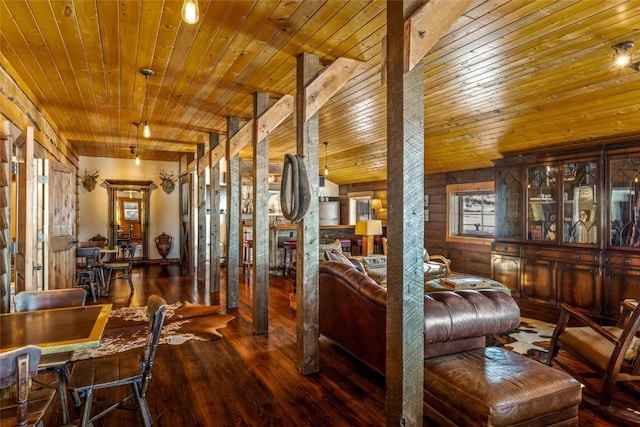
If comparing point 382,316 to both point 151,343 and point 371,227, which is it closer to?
point 151,343

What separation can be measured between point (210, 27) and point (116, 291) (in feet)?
17.8

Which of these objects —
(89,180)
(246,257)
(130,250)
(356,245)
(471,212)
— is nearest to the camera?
(471,212)

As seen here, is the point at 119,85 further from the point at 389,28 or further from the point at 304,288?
the point at 389,28

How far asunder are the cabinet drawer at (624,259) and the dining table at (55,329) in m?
5.24

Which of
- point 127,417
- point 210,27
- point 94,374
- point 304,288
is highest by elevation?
point 210,27

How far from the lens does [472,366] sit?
2.32m

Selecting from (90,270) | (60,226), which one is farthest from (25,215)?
(90,270)

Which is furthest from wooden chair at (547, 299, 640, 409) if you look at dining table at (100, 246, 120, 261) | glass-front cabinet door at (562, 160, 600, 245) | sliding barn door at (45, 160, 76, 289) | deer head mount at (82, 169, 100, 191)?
deer head mount at (82, 169, 100, 191)

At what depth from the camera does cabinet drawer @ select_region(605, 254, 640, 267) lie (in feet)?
13.8

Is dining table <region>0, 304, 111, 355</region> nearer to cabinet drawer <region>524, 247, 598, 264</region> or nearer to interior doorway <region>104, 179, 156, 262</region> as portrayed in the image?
cabinet drawer <region>524, 247, 598, 264</region>

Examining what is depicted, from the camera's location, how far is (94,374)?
2.21 meters

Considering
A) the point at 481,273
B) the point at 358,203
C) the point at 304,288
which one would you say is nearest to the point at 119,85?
the point at 304,288

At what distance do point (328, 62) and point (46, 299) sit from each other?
9.86 feet

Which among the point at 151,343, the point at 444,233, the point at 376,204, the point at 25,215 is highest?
the point at 376,204
